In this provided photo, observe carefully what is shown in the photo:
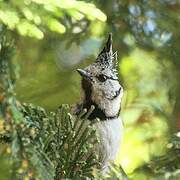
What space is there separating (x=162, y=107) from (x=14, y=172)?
2199 mm

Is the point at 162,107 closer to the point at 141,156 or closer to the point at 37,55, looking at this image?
the point at 141,156

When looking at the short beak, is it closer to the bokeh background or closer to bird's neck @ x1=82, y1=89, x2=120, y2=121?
bird's neck @ x1=82, y1=89, x2=120, y2=121

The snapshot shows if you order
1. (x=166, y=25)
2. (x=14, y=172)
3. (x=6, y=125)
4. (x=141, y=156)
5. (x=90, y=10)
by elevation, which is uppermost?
(x=166, y=25)

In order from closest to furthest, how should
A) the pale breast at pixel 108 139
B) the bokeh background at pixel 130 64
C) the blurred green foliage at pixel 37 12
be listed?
1. the blurred green foliage at pixel 37 12
2. the pale breast at pixel 108 139
3. the bokeh background at pixel 130 64

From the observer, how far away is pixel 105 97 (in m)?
2.38

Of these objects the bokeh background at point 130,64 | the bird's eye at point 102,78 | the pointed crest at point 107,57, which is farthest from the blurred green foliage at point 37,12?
the bokeh background at point 130,64

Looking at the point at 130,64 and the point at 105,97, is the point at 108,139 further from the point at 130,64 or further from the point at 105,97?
the point at 130,64

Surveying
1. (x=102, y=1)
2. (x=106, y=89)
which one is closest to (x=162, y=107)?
(x=102, y=1)

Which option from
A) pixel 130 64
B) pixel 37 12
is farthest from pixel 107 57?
pixel 130 64

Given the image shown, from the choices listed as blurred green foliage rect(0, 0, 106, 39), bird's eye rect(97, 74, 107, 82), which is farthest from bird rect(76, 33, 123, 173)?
blurred green foliage rect(0, 0, 106, 39)

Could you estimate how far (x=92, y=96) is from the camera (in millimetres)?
A: 2336

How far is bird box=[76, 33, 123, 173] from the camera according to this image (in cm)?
222

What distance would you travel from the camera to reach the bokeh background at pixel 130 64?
322cm

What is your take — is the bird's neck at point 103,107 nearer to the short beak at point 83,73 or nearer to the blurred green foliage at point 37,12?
the short beak at point 83,73
